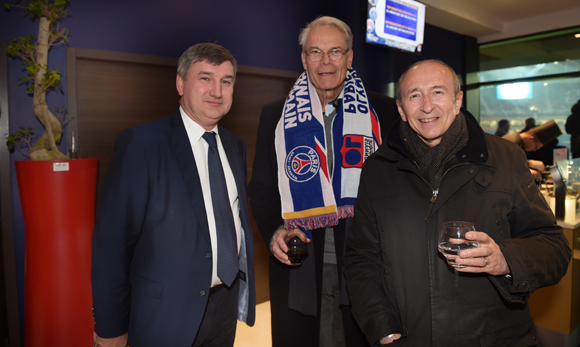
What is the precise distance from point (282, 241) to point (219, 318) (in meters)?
0.46

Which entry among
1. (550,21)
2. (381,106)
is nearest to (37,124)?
(381,106)

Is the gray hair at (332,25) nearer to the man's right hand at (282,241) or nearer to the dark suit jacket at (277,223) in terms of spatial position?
the dark suit jacket at (277,223)

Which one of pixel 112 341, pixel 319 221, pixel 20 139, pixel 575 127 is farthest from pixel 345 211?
pixel 575 127

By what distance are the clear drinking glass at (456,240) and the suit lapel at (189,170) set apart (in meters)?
0.93

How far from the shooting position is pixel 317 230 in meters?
1.90

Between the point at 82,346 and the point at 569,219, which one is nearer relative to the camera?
the point at 82,346

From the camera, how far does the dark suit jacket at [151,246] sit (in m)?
1.43

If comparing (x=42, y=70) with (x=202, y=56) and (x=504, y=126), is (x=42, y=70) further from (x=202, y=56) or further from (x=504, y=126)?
(x=504, y=126)

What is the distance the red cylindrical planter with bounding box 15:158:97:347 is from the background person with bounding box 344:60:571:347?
76.3 inches

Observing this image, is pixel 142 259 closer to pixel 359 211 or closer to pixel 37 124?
pixel 359 211

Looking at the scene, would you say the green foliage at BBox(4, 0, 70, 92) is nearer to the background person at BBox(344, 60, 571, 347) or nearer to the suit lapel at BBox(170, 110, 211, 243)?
the suit lapel at BBox(170, 110, 211, 243)

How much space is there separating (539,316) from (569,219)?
0.83m

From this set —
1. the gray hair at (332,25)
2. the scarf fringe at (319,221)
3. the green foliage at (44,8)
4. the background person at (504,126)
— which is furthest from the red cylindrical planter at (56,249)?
the background person at (504,126)

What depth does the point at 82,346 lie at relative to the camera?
255cm
